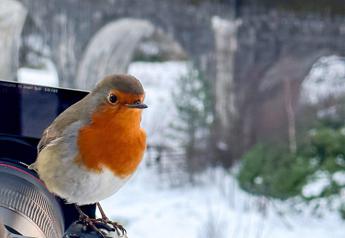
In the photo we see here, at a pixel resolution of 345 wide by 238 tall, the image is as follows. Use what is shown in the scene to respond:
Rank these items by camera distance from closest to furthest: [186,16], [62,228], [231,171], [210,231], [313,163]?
[62,228]
[210,231]
[313,163]
[231,171]
[186,16]

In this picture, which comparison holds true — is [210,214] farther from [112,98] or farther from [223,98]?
[112,98]

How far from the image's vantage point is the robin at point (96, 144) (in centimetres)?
46

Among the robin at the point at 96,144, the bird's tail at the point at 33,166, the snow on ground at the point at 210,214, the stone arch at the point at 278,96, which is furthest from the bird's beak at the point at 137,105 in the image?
the stone arch at the point at 278,96

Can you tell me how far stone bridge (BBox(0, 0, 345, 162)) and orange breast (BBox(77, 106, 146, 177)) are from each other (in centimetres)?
420

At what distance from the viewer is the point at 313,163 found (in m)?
4.05

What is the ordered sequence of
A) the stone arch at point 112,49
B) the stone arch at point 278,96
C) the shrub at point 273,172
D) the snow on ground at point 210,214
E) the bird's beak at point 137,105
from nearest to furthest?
the bird's beak at point 137,105 < the snow on ground at point 210,214 < the shrub at point 273,172 < the stone arch at point 278,96 < the stone arch at point 112,49

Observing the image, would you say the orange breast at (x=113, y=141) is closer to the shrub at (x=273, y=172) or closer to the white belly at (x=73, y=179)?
the white belly at (x=73, y=179)

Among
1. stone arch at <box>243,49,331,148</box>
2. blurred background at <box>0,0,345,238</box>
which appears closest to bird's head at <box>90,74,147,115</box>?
blurred background at <box>0,0,345,238</box>

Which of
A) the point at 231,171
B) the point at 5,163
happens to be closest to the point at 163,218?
the point at 231,171

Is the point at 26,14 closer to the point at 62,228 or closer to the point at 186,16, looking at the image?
the point at 186,16

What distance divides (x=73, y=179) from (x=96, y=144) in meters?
0.04

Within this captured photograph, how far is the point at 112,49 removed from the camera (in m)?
5.47

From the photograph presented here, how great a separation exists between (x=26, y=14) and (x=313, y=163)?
249 cm

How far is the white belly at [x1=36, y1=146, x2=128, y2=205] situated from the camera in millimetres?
492
